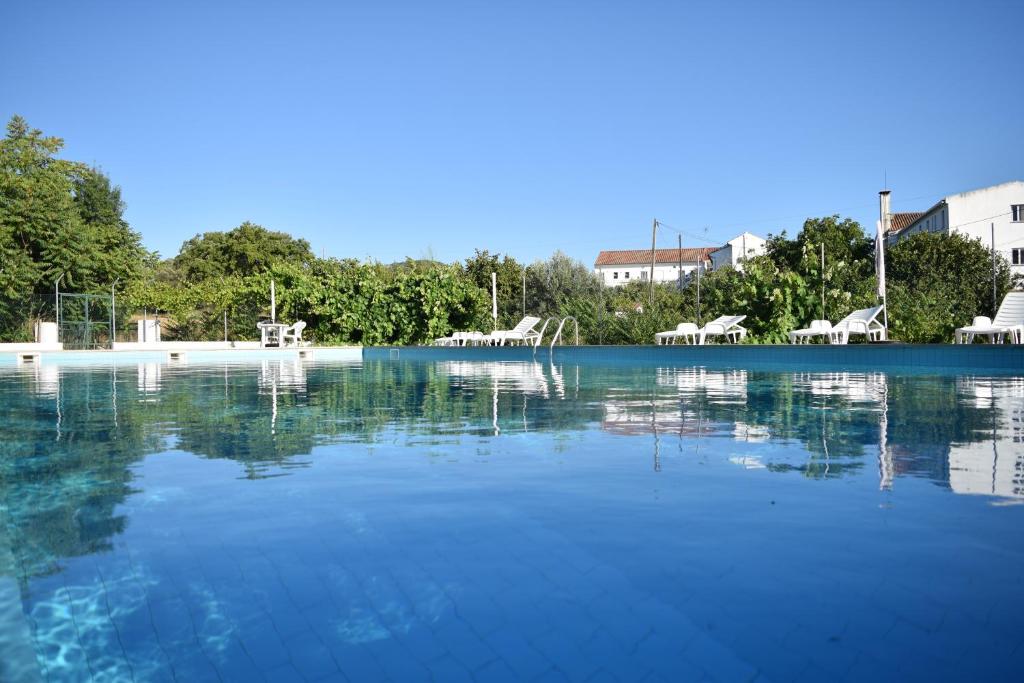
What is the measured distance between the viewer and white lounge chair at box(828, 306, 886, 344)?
43.5 feet

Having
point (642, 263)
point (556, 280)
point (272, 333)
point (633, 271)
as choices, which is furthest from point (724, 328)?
point (642, 263)

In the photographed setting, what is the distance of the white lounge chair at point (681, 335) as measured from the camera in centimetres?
1537

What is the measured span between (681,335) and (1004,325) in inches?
235

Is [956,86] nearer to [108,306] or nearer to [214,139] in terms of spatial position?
[214,139]

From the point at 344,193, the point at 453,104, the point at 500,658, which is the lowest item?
the point at 500,658

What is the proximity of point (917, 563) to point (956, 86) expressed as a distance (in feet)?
75.7

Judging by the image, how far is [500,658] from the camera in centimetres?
183

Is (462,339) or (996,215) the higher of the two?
(996,215)

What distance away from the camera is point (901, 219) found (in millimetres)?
50656

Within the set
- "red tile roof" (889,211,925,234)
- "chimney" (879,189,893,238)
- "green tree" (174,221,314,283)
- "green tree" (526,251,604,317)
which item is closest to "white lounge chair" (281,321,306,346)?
"green tree" (526,251,604,317)

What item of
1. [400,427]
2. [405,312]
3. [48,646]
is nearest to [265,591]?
[48,646]

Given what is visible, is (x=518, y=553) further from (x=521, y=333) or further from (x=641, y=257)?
(x=641, y=257)

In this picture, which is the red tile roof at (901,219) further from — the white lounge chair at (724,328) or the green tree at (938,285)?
the white lounge chair at (724,328)

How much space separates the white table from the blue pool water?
1785 cm
